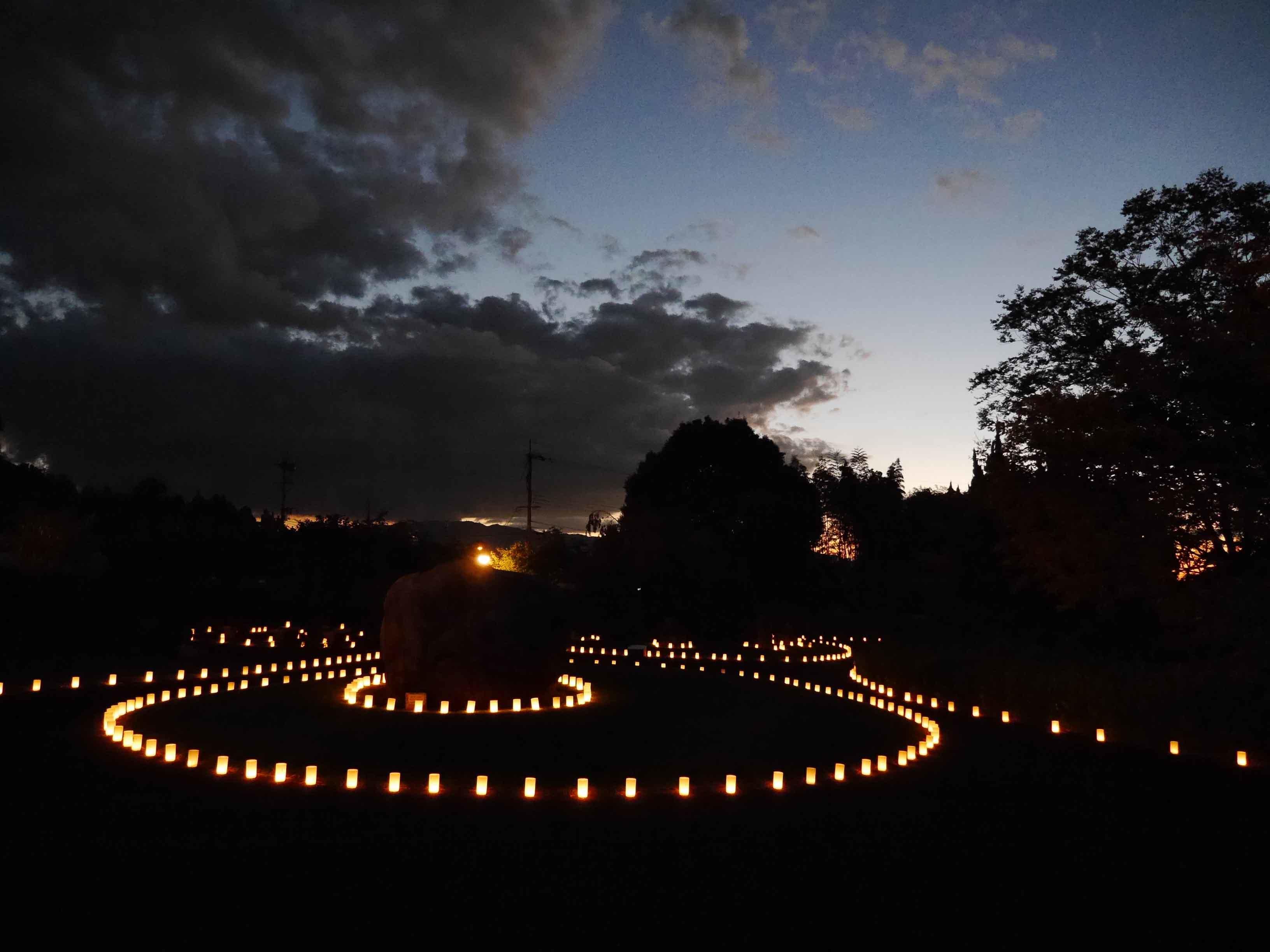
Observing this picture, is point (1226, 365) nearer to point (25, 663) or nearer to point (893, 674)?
→ point (893, 674)

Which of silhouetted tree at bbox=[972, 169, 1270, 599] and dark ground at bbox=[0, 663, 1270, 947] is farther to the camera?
silhouetted tree at bbox=[972, 169, 1270, 599]

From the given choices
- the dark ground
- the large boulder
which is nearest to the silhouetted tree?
the dark ground

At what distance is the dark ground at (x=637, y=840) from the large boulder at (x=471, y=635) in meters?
1.77

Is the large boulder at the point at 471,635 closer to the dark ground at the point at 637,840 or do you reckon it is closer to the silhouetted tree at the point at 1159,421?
the dark ground at the point at 637,840

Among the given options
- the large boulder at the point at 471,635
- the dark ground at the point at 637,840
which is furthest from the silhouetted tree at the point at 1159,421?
the large boulder at the point at 471,635

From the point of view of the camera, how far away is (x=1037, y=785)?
A: 7.76 metres

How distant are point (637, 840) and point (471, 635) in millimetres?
6448

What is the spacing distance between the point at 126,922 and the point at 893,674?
12.9m

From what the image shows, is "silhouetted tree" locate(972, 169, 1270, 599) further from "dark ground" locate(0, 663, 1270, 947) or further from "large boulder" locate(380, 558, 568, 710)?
"large boulder" locate(380, 558, 568, 710)

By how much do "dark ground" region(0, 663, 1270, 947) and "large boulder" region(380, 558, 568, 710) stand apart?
1.77 metres

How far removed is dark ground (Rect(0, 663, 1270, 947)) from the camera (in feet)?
14.9

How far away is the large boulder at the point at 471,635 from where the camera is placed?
11.8 metres

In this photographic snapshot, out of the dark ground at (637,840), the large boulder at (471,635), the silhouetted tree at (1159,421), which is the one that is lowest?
the dark ground at (637,840)

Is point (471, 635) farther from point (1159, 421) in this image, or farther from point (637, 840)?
point (1159, 421)
